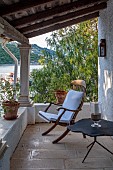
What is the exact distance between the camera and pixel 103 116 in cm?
572

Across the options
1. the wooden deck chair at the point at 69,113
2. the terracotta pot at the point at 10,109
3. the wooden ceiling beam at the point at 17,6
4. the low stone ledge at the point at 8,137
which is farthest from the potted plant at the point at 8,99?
the wooden ceiling beam at the point at 17,6

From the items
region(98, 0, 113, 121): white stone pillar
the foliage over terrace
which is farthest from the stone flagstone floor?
the foliage over terrace

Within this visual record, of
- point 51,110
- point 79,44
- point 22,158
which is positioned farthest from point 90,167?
point 79,44

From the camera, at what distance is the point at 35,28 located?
522 centimetres

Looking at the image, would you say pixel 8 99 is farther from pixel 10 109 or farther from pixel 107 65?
pixel 107 65

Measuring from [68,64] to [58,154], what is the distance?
3.61 m

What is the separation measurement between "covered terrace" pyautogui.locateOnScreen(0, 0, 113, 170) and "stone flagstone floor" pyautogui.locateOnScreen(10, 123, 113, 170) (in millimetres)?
159

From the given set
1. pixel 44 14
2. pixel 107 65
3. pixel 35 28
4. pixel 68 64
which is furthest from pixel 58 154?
pixel 68 64

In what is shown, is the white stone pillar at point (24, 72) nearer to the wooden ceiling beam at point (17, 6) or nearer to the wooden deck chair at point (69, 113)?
the wooden deck chair at point (69, 113)

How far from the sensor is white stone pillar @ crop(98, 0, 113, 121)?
492cm

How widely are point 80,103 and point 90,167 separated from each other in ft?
4.99

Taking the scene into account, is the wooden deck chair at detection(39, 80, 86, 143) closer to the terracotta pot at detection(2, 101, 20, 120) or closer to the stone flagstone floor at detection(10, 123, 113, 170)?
the stone flagstone floor at detection(10, 123, 113, 170)

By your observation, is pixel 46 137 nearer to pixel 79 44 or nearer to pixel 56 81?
pixel 56 81

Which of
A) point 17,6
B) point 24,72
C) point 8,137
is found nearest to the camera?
point 17,6
